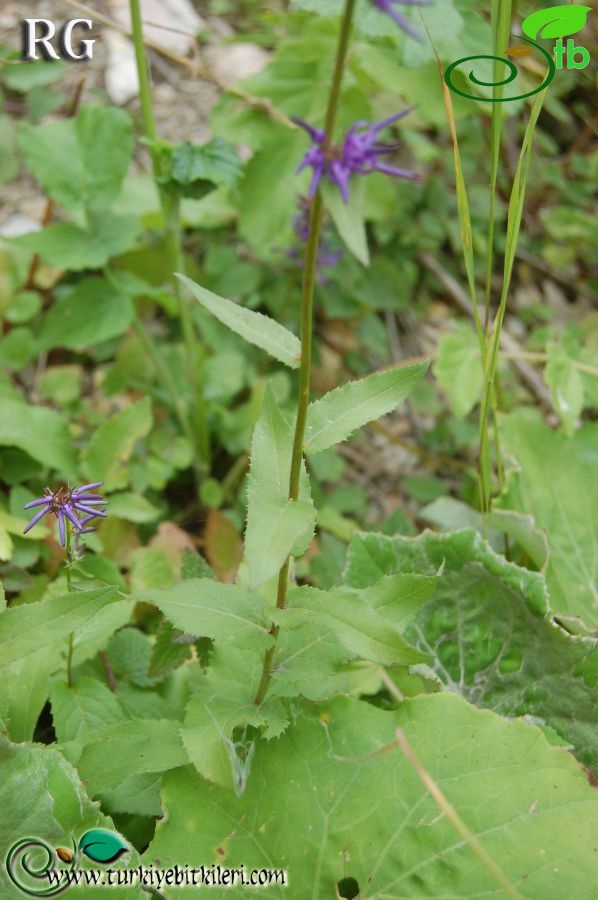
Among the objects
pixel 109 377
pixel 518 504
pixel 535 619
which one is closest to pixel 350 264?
pixel 109 377

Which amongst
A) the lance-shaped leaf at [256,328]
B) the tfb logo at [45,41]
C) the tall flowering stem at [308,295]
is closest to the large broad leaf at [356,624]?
the tall flowering stem at [308,295]

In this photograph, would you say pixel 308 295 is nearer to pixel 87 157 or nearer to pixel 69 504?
pixel 69 504

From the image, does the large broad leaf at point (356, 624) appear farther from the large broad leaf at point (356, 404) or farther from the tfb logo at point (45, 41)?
the tfb logo at point (45, 41)

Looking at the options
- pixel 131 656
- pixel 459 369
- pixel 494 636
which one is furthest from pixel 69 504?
pixel 459 369

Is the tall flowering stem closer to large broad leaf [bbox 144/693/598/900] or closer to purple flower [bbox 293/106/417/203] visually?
purple flower [bbox 293/106/417/203]

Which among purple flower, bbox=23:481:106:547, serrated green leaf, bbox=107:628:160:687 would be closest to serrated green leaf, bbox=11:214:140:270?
serrated green leaf, bbox=107:628:160:687

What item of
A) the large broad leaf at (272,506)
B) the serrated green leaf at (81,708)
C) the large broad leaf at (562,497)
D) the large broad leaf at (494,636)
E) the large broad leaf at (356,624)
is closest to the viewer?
the large broad leaf at (272,506)

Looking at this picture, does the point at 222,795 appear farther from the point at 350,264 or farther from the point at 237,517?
the point at 350,264
